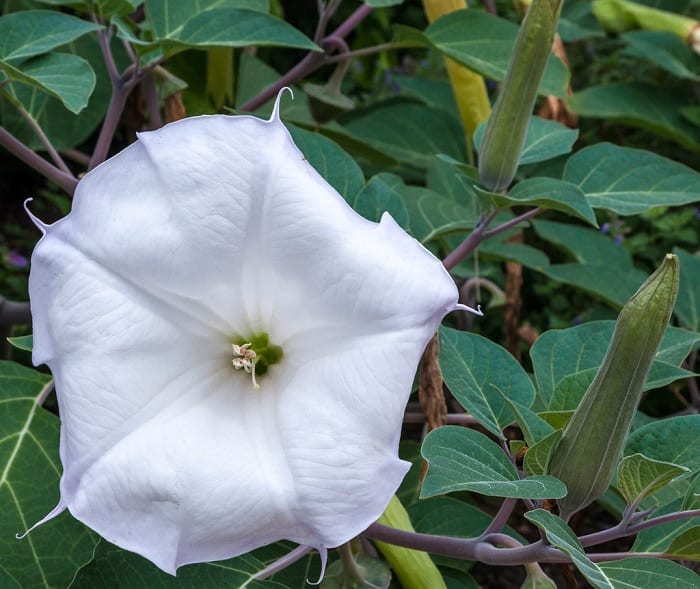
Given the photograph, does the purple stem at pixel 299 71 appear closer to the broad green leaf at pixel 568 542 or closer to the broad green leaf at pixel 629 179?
the broad green leaf at pixel 629 179

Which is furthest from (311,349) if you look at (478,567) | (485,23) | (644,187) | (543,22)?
(478,567)

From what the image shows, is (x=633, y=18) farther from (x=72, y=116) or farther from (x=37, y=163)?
(x=37, y=163)

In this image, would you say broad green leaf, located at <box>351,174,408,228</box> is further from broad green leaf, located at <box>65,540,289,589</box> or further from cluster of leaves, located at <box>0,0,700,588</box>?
broad green leaf, located at <box>65,540,289,589</box>

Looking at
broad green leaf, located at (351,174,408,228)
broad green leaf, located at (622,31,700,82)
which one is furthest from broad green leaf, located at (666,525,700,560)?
broad green leaf, located at (622,31,700,82)

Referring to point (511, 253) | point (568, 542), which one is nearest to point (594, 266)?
point (511, 253)

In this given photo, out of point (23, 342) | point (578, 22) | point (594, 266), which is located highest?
point (578, 22)

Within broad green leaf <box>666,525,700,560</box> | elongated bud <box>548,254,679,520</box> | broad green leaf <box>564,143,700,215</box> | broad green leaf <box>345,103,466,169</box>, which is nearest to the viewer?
elongated bud <box>548,254,679,520</box>
